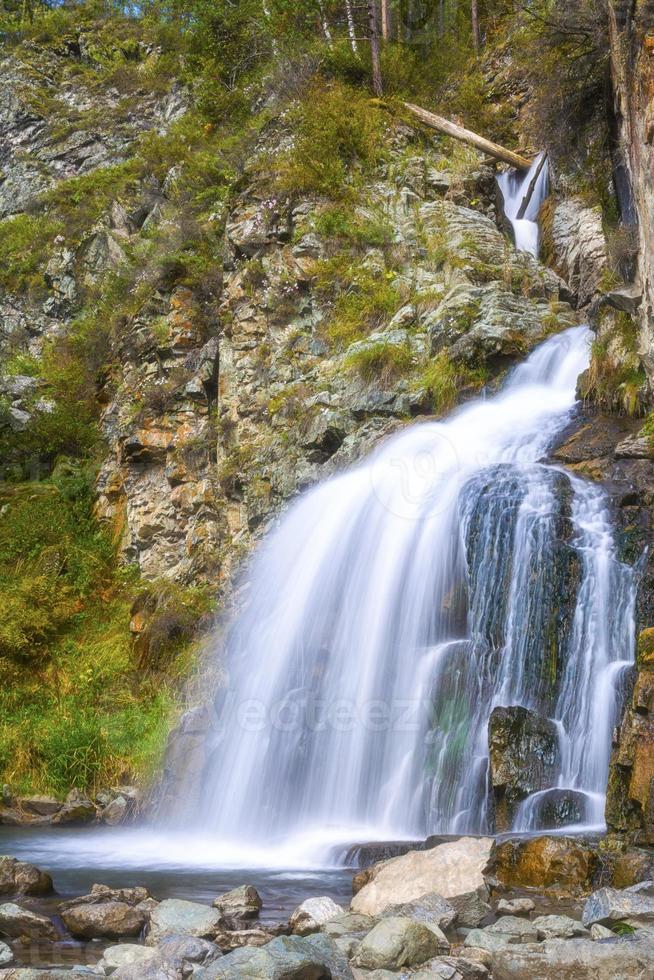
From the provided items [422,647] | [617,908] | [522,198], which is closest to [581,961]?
[617,908]

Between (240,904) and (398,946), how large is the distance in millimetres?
1577

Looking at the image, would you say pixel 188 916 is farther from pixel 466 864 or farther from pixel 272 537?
pixel 272 537

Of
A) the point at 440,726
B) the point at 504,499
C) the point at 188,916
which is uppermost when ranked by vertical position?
the point at 504,499

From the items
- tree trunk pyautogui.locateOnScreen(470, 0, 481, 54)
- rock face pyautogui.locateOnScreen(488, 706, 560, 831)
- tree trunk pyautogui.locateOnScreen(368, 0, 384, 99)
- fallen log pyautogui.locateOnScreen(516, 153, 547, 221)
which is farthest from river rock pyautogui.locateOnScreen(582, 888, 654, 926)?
tree trunk pyautogui.locateOnScreen(470, 0, 481, 54)

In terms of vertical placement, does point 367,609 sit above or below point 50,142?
below

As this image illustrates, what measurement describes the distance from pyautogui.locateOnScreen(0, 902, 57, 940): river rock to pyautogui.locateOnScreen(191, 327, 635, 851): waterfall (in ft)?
9.86

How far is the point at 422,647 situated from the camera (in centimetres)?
851

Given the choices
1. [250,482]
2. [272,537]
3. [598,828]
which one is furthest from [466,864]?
[250,482]

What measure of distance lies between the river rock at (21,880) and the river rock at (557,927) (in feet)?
11.5

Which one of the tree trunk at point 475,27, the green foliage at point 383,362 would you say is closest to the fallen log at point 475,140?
the tree trunk at point 475,27

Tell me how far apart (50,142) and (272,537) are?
2318 cm

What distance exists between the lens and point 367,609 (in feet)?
30.8

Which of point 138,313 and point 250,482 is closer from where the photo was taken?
point 250,482

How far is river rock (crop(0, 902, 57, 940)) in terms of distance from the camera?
4750mm
